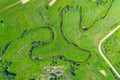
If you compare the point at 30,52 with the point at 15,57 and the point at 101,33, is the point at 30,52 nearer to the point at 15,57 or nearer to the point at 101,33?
the point at 15,57

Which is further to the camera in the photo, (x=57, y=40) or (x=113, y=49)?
(x=113, y=49)

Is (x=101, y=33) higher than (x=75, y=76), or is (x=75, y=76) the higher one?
(x=101, y=33)

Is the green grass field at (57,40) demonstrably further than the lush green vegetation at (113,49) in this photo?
No

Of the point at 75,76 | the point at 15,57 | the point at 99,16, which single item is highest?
the point at 99,16

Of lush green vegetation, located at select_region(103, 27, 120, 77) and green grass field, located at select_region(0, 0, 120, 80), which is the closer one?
green grass field, located at select_region(0, 0, 120, 80)

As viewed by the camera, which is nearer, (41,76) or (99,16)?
(41,76)

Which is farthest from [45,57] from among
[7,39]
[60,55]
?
[7,39]

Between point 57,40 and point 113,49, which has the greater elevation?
point 57,40
